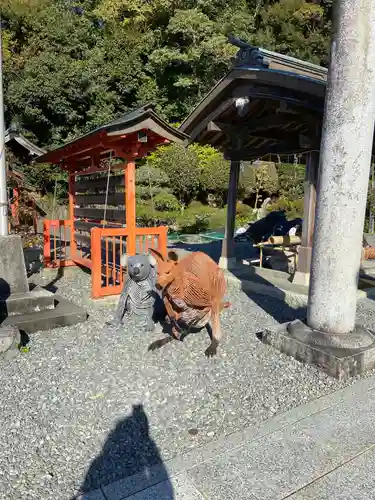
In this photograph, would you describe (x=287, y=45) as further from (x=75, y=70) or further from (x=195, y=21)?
(x=75, y=70)

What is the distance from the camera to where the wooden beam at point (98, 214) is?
5.83m

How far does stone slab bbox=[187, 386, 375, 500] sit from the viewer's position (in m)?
1.94

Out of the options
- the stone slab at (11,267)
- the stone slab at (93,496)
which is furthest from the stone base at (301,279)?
the stone slab at (93,496)

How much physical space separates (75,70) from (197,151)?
26.2 ft

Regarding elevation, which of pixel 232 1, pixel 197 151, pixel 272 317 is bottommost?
pixel 272 317

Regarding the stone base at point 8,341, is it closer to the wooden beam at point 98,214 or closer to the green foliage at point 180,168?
the wooden beam at point 98,214

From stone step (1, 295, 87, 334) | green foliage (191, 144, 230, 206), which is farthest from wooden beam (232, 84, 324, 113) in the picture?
green foliage (191, 144, 230, 206)

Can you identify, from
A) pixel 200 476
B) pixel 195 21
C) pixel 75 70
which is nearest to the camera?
pixel 200 476

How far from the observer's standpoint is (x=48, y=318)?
427 centimetres

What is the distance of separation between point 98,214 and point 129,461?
4985mm

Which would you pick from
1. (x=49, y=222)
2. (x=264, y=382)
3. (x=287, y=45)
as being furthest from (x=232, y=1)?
(x=264, y=382)

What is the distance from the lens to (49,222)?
24.5 ft

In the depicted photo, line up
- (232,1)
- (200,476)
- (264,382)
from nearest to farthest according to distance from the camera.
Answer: (200,476)
(264,382)
(232,1)

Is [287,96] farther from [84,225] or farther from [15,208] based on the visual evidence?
[15,208]
